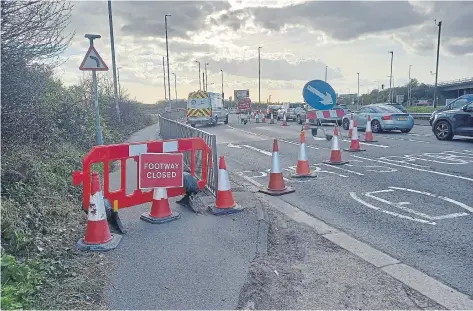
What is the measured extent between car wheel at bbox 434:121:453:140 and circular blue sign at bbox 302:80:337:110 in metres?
7.54

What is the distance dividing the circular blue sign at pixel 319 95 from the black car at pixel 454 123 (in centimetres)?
705

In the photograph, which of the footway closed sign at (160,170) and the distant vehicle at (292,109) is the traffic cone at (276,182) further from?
the distant vehicle at (292,109)

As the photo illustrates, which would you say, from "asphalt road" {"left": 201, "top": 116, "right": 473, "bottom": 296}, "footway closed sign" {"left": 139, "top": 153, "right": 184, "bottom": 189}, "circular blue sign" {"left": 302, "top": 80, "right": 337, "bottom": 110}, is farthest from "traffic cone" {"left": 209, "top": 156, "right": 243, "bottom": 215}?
"circular blue sign" {"left": 302, "top": 80, "right": 337, "bottom": 110}

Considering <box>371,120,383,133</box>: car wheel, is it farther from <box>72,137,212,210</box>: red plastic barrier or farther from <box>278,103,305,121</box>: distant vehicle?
<box>72,137,212,210</box>: red plastic barrier

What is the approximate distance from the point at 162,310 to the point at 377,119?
60.7 ft

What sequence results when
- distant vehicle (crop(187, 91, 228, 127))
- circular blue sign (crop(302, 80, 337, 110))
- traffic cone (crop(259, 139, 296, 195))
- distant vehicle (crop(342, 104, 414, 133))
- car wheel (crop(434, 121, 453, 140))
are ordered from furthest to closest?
1. distant vehicle (crop(187, 91, 228, 127))
2. distant vehicle (crop(342, 104, 414, 133))
3. car wheel (crop(434, 121, 453, 140))
4. circular blue sign (crop(302, 80, 337, 110))
5. traffic cone (crop(259, 139, 296, 195))

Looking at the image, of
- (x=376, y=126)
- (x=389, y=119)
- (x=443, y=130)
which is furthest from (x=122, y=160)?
(x=376, y=126)

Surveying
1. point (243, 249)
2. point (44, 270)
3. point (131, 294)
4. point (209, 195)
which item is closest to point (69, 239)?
point (44, 270)

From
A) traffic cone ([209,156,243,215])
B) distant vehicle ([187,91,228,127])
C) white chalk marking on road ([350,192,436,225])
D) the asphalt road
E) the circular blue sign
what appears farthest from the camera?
distant vehicle ([187,91,228,127])

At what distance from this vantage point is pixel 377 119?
66.0 ft

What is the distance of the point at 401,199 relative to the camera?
704cm

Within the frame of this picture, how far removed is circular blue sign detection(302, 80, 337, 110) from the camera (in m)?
10.6

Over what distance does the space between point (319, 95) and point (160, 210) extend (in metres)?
6.19

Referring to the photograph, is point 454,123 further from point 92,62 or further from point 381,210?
point 92,62
